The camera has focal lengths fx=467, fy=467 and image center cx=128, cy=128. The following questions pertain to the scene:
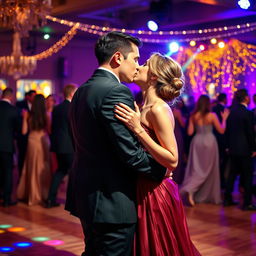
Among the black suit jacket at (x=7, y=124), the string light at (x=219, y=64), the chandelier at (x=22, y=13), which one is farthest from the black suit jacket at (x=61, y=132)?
the string light at (x=219, y=64)

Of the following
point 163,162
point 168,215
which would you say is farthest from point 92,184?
point 168,215

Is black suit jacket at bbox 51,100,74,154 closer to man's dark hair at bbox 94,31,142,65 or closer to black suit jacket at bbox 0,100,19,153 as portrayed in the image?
black suit jacket at bbox 0,100,19,153

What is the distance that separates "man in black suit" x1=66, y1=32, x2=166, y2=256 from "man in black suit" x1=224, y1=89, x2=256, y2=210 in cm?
351

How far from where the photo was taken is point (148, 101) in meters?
2.50

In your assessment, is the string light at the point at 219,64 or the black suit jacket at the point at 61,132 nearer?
the black suit jacket at the point at 61,132

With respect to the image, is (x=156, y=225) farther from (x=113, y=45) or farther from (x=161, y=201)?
(x=113, y=45)

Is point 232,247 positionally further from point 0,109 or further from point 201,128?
point 0,109

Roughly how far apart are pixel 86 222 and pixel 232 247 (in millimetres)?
2179

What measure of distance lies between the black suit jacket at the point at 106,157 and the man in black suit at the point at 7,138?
12.0 ft

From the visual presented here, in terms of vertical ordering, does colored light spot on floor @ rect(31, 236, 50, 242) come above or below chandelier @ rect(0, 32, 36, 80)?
below

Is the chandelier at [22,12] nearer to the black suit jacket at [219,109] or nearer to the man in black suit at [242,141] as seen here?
the man in black suit at [242,141]

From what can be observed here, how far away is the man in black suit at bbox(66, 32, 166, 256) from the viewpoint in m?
1.97

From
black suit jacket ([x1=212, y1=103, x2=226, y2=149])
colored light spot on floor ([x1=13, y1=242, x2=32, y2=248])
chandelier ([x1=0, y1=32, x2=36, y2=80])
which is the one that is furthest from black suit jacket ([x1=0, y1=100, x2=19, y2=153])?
chandelier ([x1=0, y1=32, x2=36, y2=80])

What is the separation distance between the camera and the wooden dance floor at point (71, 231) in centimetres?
384
